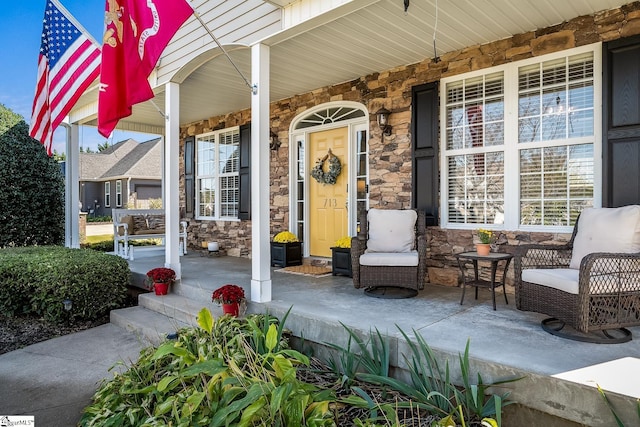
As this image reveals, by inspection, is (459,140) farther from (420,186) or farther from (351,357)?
(351,357)

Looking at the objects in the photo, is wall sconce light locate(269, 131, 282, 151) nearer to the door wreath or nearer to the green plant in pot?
the door wreath

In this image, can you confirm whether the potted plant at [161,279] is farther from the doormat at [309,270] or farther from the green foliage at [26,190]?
the green foliage at [26,190]

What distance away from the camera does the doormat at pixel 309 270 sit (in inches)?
214

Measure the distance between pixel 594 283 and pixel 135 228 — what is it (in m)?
6.98

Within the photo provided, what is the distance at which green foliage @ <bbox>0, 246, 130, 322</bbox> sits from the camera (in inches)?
179

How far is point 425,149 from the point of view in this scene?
4871mm

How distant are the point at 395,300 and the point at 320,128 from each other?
3149 millimetres

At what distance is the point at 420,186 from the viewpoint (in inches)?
194

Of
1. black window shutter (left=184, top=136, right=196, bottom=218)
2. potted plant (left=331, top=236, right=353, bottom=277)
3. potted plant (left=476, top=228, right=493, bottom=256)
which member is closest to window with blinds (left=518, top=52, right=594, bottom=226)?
potted plant (left=476, top=228, right=493, bottom=256)

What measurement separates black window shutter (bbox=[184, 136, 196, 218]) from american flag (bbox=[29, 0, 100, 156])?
135 inches

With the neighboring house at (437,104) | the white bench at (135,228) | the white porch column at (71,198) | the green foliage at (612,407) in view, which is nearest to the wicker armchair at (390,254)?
the neighboring house at (437,104)

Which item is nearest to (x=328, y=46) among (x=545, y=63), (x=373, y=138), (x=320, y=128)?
(x=373, y=138)

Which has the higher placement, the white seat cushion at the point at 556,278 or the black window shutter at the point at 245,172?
the black window shutter at the point at 245,172
